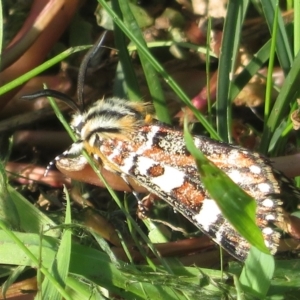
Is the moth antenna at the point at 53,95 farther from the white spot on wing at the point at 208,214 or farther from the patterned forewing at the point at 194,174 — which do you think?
the white spot on wing at the point at 208,214

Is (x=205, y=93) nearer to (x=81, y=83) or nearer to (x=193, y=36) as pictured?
(x=193, y=36)

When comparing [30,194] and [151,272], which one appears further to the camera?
[30,194]

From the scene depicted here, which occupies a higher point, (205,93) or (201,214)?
(205,93)

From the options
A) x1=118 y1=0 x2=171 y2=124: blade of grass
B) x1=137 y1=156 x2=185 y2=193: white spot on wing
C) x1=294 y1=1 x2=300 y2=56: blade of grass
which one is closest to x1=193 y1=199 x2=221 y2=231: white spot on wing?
x1=137 y1=156 x2=185 y2=193: white spot on wing

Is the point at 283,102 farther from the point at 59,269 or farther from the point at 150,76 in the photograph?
the point at 59,269

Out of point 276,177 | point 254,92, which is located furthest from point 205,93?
point 276,177

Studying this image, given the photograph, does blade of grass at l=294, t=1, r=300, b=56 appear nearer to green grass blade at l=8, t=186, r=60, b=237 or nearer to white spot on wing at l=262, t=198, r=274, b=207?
white spot on wing at l=262, t=198, r=274, b=207
